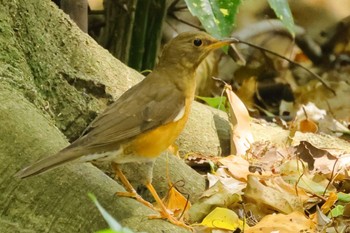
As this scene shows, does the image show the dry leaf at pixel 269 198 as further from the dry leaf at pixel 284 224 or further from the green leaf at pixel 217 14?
the green leaf at pixel 217 14

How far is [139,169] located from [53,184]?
1.09 metres

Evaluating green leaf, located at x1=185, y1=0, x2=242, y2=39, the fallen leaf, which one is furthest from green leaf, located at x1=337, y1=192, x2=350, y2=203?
green leaf, located at x1=185, y1=0, x2=242, y2=39

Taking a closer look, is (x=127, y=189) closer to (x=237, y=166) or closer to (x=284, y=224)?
(x=284, y=224)

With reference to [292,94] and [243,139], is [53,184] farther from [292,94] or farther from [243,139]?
[292,94]

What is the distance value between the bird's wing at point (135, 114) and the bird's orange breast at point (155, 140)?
0.09ft

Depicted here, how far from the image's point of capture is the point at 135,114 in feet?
14.9

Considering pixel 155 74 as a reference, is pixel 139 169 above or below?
below

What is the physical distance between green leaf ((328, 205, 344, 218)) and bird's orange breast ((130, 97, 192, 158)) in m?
0.91

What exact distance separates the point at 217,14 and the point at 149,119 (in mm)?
601

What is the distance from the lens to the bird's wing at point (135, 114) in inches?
171

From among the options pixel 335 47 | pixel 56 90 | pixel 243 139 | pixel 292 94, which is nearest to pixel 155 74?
pixel 56 90

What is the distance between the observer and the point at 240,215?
4.86 m

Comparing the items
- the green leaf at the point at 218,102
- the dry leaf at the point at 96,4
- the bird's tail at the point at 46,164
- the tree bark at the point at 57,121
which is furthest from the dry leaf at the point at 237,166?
the dry leaf at the point at 96,4

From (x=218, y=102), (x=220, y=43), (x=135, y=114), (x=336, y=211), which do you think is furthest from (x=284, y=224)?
(x=218, y=102)
